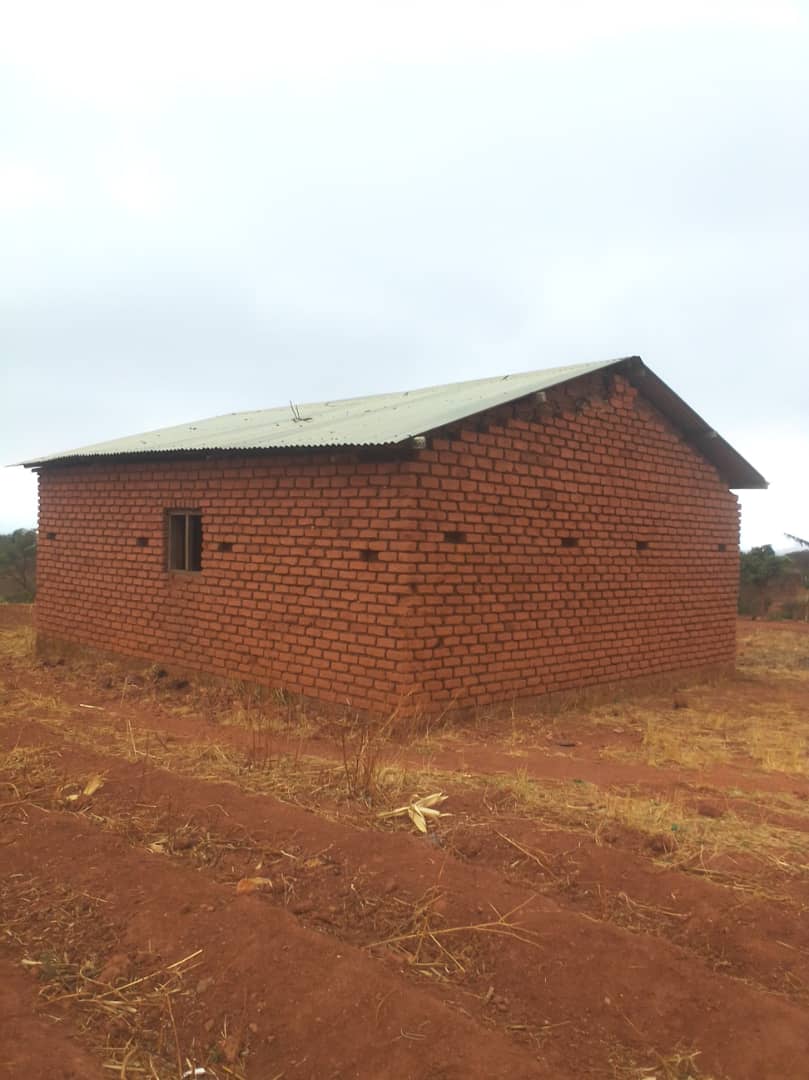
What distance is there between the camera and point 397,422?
7766mm

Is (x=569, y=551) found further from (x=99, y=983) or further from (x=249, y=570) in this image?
(x=99, y=983)

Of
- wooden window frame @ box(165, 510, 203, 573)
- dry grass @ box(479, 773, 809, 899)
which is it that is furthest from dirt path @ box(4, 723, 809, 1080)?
wooden window frame @ box(165, 510, 203, 573)

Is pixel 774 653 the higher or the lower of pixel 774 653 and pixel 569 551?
the lower

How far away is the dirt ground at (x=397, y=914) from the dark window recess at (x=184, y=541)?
3327 mm

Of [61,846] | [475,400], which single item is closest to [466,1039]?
[61,846]

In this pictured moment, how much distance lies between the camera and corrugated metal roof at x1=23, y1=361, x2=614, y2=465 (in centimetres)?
732

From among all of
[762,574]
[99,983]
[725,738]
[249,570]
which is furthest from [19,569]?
[99,983]

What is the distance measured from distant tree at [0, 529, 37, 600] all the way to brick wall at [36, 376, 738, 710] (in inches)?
626

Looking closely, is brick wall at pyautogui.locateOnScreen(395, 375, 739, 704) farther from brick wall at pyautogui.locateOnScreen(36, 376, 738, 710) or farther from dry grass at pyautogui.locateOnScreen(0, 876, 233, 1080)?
dry grass at pyautogui.locateOnScreen(0, 876, 233, 1080)

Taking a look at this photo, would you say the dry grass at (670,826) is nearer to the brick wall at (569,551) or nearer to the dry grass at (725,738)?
the dry grass at (725,738)

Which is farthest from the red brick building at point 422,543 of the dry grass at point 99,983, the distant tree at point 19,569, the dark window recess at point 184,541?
the distant tree at point 19,569

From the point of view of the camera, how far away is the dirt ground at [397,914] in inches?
108

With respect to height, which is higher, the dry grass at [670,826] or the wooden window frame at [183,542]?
the wooden window frame at [183,542]

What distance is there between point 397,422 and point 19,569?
22.1 meters
